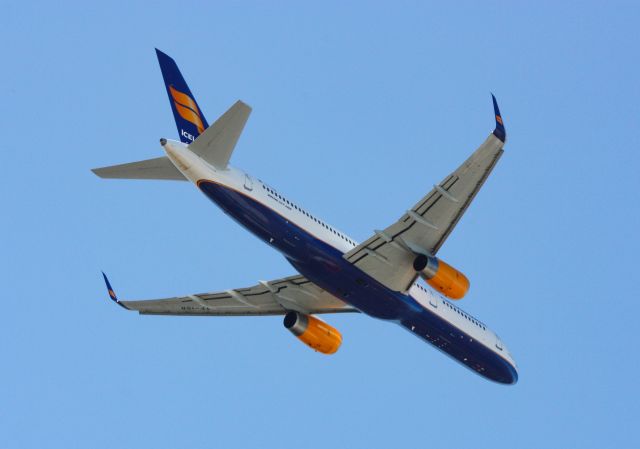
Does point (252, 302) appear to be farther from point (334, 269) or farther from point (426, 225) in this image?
Answer: point (426, 225)

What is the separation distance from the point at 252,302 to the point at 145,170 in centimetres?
1180

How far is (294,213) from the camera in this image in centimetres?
4194

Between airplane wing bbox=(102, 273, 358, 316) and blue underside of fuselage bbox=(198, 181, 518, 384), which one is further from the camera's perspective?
airplane wing bbox=(102, 273, 358, 316)

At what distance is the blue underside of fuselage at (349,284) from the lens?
40438 mm

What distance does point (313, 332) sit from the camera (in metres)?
49.2

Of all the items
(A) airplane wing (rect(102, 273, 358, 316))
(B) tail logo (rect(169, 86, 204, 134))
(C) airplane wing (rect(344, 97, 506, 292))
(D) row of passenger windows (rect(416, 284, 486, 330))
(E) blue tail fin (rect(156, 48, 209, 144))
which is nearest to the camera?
(C) airplane wing (rect(344, 97, 506, 292))

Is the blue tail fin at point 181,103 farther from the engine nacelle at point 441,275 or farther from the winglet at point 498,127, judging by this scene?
the winglet at point 498,127

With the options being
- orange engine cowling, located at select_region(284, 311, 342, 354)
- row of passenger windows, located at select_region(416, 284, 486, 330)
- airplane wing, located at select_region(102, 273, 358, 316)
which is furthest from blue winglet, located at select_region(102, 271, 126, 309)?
row of passenger windows, located at select_region(416, 284, 486, 330)

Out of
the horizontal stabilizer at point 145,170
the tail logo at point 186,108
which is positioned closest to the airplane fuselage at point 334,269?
the horizontal stabilizer at point 145,170

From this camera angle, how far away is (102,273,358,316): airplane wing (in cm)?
4841

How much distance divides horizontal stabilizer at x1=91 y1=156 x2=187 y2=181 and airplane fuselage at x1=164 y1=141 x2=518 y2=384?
1421 millimetres

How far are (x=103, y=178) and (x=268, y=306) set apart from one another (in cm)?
1327

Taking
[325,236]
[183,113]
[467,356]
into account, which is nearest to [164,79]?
[183,113]

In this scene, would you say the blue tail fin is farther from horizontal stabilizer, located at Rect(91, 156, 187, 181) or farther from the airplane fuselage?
the airplane fuselage
